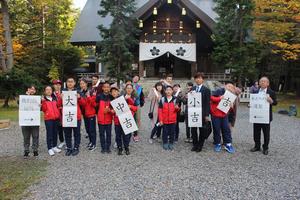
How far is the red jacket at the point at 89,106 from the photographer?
6176 mm

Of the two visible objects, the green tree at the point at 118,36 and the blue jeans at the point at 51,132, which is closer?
the blue jeans at the point at 51,132

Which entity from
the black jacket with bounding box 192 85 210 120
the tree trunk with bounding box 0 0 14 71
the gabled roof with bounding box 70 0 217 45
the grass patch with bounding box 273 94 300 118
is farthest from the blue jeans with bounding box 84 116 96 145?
the tree trunk with bounding box 0 0 14 71

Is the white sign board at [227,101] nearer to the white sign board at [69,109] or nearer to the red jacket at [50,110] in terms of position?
the white sign board at [69,109]

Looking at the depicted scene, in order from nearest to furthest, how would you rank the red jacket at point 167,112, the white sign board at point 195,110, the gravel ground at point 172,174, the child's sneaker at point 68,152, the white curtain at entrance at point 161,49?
the gravel ground at point 172,174, the child's sneaker at point 68,152, the white sign board at point 195,110, the red jacket at point 167,112, the white curtain at entrance at point 161,49

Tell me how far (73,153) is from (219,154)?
2987 millimetres

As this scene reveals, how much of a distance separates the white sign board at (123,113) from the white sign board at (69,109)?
0.77m

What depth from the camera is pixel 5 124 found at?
935 cm

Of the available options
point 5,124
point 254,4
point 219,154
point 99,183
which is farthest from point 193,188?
point 254,4

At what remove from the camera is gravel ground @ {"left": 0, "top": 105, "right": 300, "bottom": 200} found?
13.2 feet

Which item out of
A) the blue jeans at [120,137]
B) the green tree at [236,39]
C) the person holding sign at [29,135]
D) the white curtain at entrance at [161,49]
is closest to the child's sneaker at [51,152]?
the person holding sign at [29,135]

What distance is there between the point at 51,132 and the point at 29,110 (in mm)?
617

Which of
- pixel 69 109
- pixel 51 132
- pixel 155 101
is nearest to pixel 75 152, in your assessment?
pixel 51 132

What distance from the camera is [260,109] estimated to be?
239 inches

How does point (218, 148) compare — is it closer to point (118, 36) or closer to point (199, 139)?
point (199, 139)
